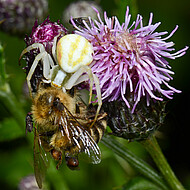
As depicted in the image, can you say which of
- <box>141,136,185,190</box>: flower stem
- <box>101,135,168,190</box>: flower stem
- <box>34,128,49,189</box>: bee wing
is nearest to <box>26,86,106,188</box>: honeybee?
<box>34,128,49,189</box>: bee wing

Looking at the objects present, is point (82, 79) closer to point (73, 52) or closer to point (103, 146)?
point (73, 52)

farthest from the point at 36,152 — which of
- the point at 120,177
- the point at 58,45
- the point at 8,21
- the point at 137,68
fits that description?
the point at 8,21

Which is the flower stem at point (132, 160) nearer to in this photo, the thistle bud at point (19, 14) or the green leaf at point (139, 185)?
the green leaf at point (139, 185)

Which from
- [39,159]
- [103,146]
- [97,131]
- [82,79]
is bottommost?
[103,146]

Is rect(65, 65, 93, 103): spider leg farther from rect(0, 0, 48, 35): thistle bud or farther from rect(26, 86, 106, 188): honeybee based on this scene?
rect(0, 0, 48, 35): thistle bud

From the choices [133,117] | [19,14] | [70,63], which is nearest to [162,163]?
[133,117]
